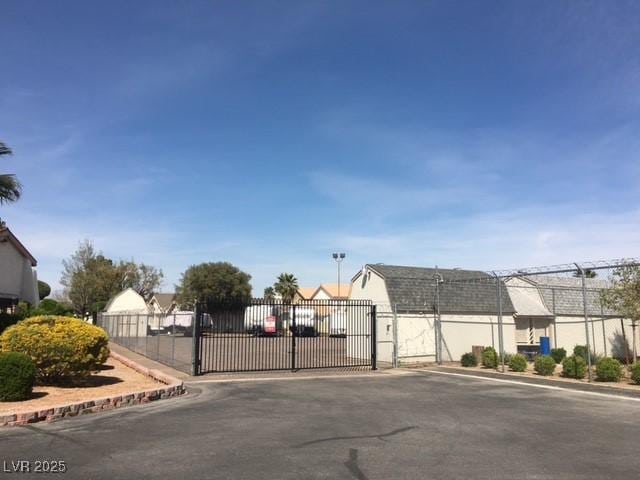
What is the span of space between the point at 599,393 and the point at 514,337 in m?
11.2

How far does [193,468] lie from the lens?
6.18 meters

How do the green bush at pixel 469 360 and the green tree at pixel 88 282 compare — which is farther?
the green tree at pixel 88 282

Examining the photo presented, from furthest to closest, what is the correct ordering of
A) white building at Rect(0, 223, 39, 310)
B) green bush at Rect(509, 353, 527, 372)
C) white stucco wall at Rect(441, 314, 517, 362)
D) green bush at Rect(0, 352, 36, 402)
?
white building at Rect(0, 223, 39, 310) → white stucco wall at Rect(441, 314, 517, 362) → green bush at Rect(509, 353, 527, 372) → green bush at Rect(0, 352, 36, 402)

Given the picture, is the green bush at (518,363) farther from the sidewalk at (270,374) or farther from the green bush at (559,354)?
the green bush at (559,354)

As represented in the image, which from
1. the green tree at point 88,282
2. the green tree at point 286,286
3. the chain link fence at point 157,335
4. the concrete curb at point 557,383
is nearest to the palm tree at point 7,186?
the chain link fence at point 157,335

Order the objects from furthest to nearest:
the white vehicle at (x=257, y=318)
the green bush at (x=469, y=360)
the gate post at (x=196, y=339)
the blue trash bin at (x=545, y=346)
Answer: the blue trash bin at (x=545, y=346) < the green bush at (x=469, y=360) < the white vehicle at (x=257, y=318) < the gate post at (x=196, y=339)

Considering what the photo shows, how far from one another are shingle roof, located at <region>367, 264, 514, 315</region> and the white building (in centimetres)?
1874

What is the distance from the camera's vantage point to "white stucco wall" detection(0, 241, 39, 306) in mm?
27250

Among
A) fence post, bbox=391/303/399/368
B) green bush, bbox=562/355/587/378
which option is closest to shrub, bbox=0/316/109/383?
fence post, bbox=391/303/399/368

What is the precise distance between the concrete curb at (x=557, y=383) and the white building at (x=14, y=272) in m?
22.1

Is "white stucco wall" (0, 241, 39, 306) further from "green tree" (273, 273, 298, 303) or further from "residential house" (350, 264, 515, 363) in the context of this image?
"green tree" (273, 273, 298, 303)

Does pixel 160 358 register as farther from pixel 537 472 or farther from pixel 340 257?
pixel 340 257

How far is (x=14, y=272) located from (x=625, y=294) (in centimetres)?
2938

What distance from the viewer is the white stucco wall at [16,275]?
27250 millimetres
